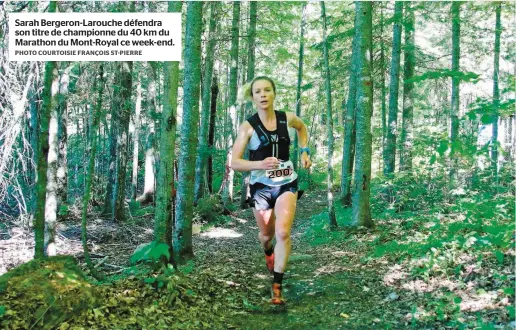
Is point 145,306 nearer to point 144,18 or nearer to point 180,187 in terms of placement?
point 180,187

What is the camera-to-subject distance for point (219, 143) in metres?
36.3

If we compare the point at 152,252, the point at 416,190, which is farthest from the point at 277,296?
the point at 416,190

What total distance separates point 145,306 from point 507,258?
4.07m

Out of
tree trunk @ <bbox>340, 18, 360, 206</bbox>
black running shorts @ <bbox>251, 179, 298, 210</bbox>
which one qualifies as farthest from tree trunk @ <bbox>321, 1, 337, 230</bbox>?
black running shorts @ <bbox>251, 179, 298, 210</bbox>

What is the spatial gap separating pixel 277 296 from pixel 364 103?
17.1 ft

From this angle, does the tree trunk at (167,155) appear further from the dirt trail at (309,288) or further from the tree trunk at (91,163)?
the dirt trail at (309,288)

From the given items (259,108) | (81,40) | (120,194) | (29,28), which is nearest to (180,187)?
(259,108)

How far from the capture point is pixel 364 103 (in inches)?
337

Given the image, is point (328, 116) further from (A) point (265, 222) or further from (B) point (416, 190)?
(A) point (265, 222)

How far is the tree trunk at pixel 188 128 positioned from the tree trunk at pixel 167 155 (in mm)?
641

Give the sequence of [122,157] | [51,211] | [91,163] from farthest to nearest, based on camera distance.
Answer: [122,157]
[51,211]
[91,163]

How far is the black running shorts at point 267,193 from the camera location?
4.84 meters

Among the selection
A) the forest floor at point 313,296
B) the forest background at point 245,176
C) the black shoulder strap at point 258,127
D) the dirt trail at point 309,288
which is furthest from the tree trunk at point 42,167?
the black shoulder strap at point 258,127

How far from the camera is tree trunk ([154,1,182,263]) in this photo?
19.1 feet
